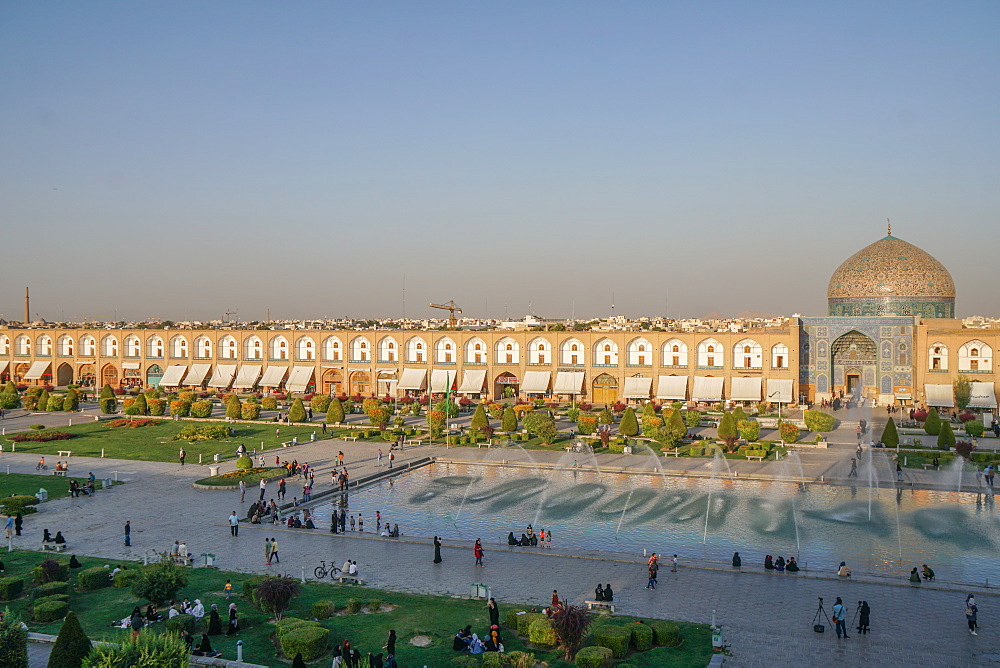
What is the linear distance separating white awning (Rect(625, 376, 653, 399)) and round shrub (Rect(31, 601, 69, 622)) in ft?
123

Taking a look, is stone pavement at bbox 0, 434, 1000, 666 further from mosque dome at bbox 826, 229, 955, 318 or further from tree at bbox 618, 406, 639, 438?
mosque dome at bbox 826, 229, 955, 318

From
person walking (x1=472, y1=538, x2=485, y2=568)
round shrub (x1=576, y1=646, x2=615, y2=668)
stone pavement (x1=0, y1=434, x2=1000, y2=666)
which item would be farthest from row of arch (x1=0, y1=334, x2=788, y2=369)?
round shrub (x1=576, y1=646, x2=615, y2=668)

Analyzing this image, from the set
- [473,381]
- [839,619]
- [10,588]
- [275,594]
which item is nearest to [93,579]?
[10,588]

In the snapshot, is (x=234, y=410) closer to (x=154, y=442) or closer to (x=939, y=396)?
(x=154, y=442)

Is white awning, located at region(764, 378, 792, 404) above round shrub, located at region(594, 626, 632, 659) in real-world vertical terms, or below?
above

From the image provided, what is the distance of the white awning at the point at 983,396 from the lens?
137ft

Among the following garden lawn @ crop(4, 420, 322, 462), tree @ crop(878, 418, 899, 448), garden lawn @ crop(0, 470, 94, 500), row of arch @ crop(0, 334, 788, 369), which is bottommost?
garden lawn @ crop(0, 470, 94, 500)

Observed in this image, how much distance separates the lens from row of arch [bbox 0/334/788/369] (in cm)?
4841

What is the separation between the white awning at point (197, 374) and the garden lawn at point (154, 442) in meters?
17.0

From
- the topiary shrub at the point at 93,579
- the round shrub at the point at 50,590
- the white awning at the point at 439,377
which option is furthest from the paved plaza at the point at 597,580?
the white awning at the point at 439,377

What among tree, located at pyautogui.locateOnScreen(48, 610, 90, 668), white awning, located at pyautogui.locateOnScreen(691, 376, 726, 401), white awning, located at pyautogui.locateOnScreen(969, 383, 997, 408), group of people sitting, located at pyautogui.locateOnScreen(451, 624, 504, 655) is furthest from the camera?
white awning, located at pyautogui.locateOnScreen(691, 376, 726, 401)

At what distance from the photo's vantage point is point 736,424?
33312mm

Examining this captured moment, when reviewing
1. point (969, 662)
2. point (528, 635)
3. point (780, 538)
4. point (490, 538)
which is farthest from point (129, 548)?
point (969, 662)

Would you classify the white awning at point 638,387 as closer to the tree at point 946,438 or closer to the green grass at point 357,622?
the tree at point 946,438
